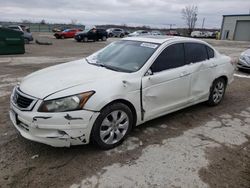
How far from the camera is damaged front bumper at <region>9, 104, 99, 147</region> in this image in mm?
2920

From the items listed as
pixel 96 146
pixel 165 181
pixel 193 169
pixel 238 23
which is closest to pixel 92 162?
pixel 96 146

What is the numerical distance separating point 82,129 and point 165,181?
1.16 metres

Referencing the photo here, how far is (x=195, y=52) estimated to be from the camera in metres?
4.70

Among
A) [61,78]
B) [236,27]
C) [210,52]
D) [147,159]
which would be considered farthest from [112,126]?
[236,27]

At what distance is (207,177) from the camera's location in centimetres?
290

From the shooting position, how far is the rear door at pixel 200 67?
4.52m

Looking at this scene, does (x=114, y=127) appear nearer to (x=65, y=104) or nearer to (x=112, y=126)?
(x=112, y=126)

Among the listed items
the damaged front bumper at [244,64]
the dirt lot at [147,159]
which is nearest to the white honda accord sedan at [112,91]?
the dirt lot at [147,159]

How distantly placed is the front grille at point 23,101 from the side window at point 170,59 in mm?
1845

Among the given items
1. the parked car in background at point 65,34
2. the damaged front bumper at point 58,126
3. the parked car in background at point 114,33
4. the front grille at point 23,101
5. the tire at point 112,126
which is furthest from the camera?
the parked car in background at point 114,33

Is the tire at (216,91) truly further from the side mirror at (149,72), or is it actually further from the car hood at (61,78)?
the car hood at (61,78)

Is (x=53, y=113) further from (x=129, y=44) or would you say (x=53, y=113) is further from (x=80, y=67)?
(x=129, y=44)

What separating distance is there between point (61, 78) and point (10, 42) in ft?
41.0

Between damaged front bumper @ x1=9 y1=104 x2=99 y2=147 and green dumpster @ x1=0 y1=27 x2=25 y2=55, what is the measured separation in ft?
41.0
